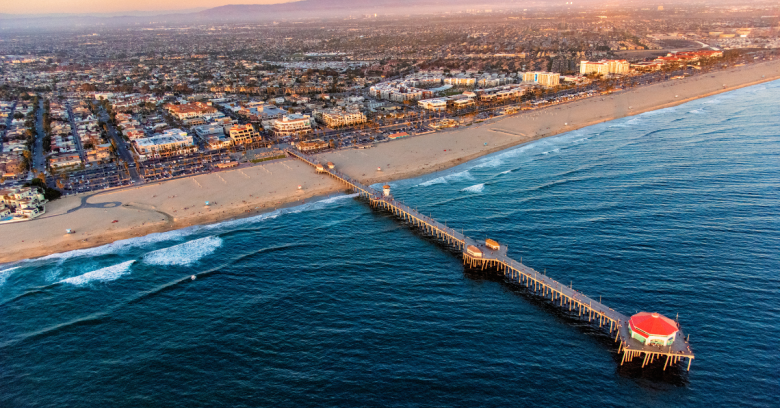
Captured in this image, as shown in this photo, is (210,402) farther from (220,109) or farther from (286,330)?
(220,109)

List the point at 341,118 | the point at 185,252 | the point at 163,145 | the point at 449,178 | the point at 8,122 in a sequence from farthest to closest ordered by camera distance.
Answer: the point at 8,122 < the point at 341,118 < the point at 163,145 < the point at 449,178 < the point at 185,252

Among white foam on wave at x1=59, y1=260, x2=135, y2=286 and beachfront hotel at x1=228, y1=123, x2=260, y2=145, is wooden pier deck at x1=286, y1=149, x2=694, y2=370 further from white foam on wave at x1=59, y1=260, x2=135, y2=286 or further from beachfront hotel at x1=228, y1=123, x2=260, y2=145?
beachfront hotel at x1=228, y1=123, x2=260, y2=145

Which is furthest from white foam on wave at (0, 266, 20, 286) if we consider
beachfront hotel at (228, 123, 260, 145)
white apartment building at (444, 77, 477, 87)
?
white apartment building at (444, 77, 477, 87)

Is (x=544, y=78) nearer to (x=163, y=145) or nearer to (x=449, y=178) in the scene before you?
(x=449, y=178)

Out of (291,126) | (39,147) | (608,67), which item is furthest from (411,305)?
(608,67)

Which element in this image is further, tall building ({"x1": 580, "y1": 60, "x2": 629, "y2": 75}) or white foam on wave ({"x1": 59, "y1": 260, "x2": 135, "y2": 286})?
tall building ({"x1": 580, "y1": 60, "x2": 629, "y2": 75})

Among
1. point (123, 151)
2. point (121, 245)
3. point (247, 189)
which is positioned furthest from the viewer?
point (123, 151)

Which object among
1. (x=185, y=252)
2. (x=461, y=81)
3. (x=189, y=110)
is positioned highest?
(x=461, y=81)

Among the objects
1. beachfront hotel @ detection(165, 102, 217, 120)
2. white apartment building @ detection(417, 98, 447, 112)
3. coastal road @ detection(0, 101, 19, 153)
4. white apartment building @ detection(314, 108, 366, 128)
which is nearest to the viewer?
coastal road @ detection(0, 101, 19, 153)

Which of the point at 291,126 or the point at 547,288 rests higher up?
the point at 291,126
